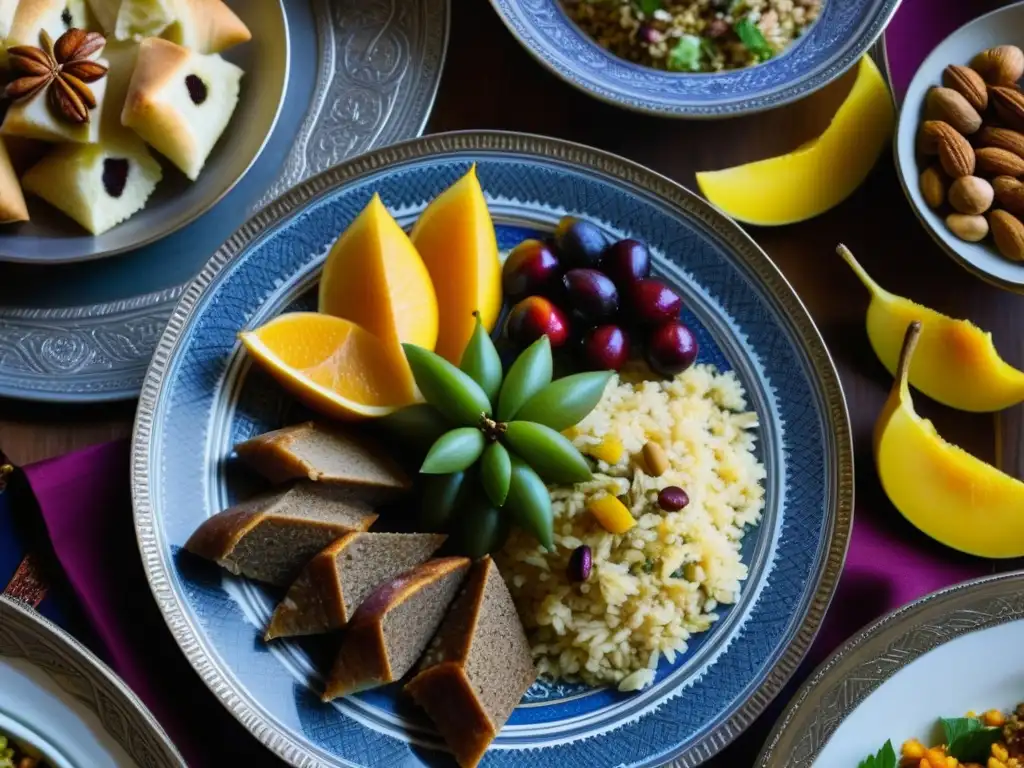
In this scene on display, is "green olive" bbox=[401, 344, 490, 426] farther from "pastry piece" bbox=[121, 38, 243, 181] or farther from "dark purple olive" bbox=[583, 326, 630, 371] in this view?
"pastry piece" bbox=[121, 38, 243, 181]

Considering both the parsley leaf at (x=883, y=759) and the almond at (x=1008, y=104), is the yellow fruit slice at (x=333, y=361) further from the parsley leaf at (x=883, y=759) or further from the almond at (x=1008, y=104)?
the almond at (x=1008, y=104)

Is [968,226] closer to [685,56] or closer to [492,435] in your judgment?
[685,56]

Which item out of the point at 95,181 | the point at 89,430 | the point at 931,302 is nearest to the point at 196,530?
the point at 89,430

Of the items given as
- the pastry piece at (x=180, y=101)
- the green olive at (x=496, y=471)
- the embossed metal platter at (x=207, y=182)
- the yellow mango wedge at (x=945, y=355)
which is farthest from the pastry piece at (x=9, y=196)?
the yellow mango wedge at (x=945, y=355)

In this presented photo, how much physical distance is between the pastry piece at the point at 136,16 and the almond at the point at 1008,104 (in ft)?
4.57

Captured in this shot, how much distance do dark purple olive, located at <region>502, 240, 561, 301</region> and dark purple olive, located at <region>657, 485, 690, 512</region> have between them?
38 cm

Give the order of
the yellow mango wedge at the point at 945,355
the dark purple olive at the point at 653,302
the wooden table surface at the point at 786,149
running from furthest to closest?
the wooden table surface at the point at 786,149, the yellow mango wedge at the point at 945,355, the dark purple olive at the point at 653,302

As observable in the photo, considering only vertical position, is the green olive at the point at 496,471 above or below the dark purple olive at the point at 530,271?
below

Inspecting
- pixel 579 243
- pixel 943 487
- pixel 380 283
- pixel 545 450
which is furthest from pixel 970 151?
pixel 380 283

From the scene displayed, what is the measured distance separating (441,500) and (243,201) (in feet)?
2.20

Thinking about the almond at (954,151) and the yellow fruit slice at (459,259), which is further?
the almond at (954,151)

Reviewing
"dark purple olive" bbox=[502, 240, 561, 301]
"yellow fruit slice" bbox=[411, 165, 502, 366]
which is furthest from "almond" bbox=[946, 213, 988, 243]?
"yellow fruit slice" bbox=[411, 165, 502, 366]

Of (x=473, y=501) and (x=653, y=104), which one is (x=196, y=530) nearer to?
(x=473, y=501)

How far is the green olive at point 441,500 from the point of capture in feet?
4.84
